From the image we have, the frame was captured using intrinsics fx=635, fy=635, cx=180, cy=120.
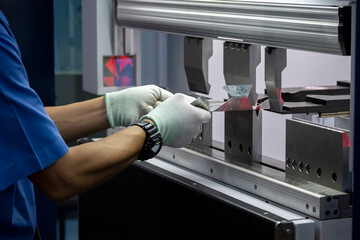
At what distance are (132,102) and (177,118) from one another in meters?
0.26

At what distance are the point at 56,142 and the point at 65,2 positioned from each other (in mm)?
2845

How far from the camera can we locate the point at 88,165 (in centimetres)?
145

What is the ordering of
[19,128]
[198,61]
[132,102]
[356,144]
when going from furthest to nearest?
[198,61], [132,102], [19,128], [356,144]

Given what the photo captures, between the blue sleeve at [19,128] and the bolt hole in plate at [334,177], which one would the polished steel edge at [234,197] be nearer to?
the bolt hole in plate at [334,177]

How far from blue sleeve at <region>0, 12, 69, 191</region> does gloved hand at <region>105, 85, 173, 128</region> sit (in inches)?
18.5

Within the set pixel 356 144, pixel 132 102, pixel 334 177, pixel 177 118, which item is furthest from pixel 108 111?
pixel 356 144

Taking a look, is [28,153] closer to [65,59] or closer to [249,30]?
[249,30]

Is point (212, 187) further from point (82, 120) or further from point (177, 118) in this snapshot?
point (82, 120)

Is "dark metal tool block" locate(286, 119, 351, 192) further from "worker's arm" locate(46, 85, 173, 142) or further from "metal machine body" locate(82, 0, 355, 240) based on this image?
"worker's arm" locate(46, 85, 173, 142)

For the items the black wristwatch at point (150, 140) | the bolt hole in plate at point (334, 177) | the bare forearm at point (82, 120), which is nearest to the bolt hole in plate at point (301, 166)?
the bolt hole in plate at point (334, 177)

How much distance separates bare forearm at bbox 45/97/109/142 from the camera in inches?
74.4

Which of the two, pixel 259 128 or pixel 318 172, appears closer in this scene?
pixel 318 172

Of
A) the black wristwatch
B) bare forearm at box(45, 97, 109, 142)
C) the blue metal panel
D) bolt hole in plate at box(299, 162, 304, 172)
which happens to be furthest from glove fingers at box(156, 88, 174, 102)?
the blue metal panel

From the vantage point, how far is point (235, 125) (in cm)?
194
